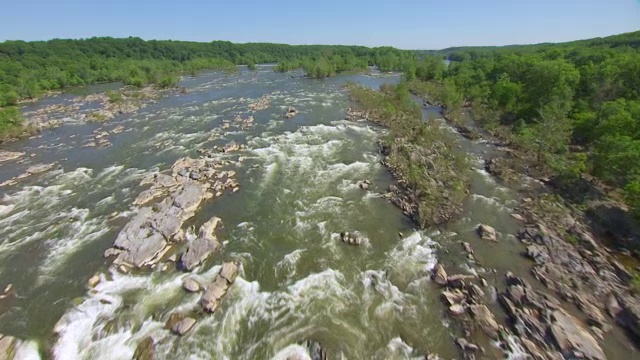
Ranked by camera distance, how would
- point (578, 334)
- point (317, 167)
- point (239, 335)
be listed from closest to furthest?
point (578, 334)
point (239, 335)
point (317, 167)

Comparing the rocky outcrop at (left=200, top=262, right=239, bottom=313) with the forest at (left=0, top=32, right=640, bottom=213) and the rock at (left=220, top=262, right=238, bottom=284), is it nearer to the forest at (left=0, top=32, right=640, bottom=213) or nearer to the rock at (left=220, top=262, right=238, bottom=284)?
the rock at (left=220, top=262, right=238, bottom=284)

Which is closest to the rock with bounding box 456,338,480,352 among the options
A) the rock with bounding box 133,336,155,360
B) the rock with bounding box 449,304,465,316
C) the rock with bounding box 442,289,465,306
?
the rock with bounding box 449,304,465,316

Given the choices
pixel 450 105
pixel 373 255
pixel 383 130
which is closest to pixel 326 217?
pixel 373 255

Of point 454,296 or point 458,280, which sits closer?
point 454,296

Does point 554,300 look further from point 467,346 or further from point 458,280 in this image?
point 467,346

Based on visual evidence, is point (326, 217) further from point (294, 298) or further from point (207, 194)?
point (207, 194)

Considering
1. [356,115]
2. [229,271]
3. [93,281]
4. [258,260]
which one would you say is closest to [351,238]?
[258,260]

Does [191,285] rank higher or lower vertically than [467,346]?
higher
